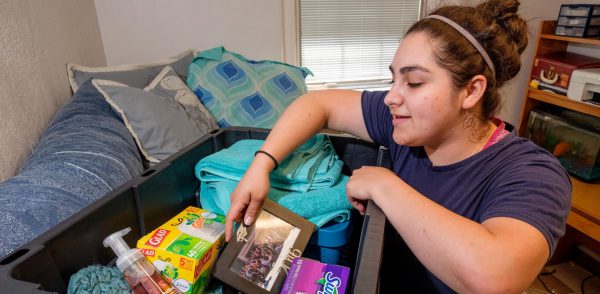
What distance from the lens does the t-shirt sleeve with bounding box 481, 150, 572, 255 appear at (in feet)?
1.57

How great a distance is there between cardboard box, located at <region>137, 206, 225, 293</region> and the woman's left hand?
0.73ft

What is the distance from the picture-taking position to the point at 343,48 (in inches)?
76.3

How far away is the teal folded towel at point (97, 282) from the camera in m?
0.42

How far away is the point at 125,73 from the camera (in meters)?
1.23

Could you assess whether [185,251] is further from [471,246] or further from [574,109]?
[574,109]

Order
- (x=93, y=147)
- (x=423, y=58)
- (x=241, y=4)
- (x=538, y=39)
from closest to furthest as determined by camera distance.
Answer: (x=423, y=58), (x=93, y=147), (x=241, y=4), (x=538, y=39)

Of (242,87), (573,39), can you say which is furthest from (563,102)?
(242,87)

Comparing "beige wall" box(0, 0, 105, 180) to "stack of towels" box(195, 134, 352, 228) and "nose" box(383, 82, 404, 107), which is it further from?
"nose" box(383, 82, 404, 107)

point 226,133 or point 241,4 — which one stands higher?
point 241,4

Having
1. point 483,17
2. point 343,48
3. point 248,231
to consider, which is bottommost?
point 248,231

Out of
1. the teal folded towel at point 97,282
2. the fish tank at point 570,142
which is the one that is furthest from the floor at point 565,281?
the teal folded towel at point 97,282

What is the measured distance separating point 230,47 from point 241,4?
20cm

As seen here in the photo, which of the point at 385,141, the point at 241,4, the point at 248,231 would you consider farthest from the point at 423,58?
the point at 241,4

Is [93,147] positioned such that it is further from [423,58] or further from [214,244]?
[423,58]
